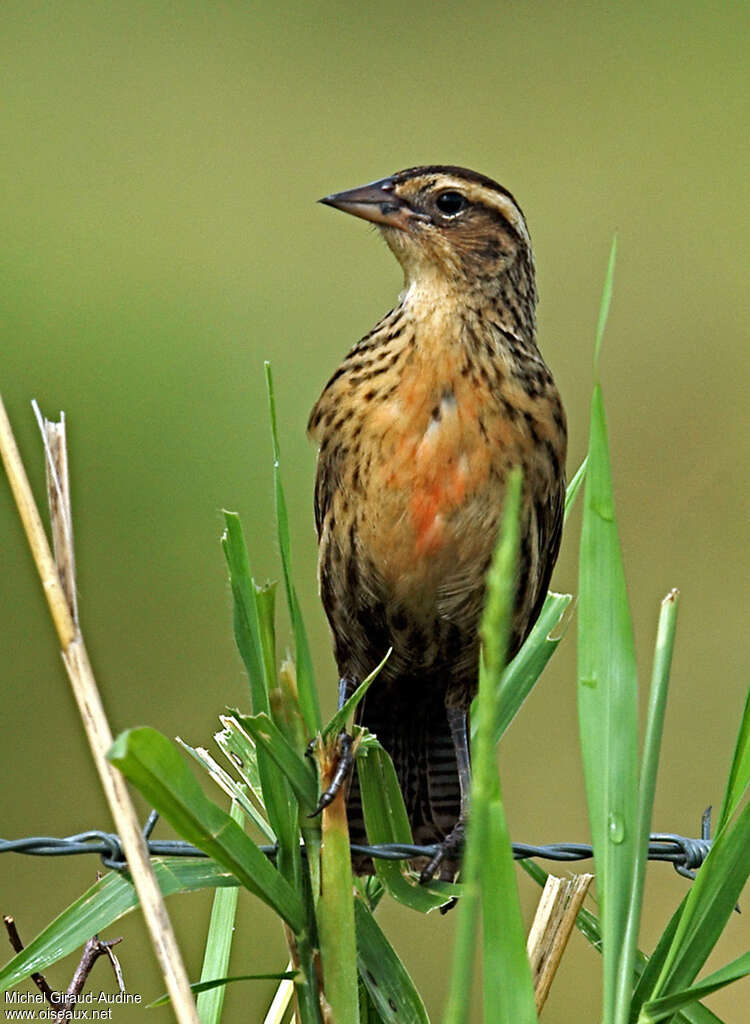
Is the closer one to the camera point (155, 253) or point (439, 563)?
point (439, 563)

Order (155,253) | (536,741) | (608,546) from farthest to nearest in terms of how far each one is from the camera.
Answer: (155,253)
(536,741)
(608,546)

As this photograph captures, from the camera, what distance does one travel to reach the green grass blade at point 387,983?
8.52 ft

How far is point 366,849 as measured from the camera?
9.40ft

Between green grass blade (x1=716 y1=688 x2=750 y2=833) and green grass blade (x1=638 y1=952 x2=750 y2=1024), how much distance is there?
17 cm

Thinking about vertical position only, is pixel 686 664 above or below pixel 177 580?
below

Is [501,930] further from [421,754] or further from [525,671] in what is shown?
[421,754]

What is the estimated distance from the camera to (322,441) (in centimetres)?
375

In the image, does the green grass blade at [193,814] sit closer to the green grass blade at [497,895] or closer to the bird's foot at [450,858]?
the green grass blade at [497,895]

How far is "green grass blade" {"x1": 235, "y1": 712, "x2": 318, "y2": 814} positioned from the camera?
2.44m

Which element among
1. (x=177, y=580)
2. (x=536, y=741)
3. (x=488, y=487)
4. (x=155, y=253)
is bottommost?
(x=536, y=741)

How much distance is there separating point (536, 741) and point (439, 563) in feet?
13.5

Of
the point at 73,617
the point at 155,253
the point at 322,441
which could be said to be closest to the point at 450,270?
the point at 322,441

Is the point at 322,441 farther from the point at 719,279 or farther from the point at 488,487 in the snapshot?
the point at 719,279

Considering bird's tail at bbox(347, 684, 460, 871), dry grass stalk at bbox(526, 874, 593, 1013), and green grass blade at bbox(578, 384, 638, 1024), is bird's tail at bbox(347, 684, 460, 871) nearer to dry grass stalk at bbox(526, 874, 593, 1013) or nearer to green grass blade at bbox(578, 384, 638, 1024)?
dry grass stalk at bbox(526, 874, 593, 1013)
